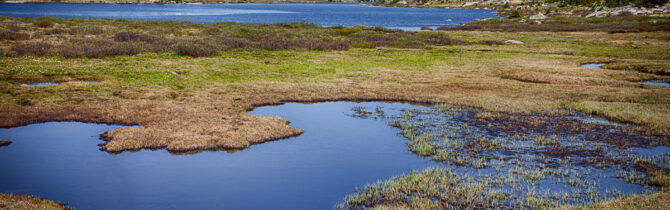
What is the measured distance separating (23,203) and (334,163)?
30.9 ft

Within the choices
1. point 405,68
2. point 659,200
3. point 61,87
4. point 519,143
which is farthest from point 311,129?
point 405,68

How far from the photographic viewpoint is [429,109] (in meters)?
24.7

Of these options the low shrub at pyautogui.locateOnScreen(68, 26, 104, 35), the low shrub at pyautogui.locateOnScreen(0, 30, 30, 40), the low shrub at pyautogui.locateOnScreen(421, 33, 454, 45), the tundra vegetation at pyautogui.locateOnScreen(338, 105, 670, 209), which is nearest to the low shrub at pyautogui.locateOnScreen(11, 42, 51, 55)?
the low shrub at pyautogui.locateOnScreen(0, 30, 30, 40)

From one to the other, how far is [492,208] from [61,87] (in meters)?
24.5

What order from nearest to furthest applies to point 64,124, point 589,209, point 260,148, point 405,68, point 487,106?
point 589,209 → point 260,148 → point 64,124 → point 487,106 → point 405,68

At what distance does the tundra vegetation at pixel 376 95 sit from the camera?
52.6 ft

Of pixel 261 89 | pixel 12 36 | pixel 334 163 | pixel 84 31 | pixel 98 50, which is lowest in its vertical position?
pixel 334 163

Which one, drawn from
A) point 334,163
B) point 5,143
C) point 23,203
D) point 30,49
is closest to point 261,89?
point 334,163

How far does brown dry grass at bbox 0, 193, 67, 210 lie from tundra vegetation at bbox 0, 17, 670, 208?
177 inches

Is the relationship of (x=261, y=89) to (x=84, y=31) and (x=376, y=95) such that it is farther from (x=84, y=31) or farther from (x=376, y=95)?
(x=84, y=31)

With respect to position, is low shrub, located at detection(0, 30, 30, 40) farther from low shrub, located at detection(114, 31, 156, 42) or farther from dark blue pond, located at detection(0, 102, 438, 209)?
dark blue pond, located at detection(0, 102, 438, 209)

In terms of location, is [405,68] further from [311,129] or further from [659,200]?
[659,200]

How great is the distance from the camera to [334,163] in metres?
16.5

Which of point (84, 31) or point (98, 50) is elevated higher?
point (84, 31)
